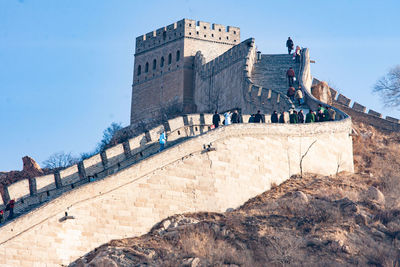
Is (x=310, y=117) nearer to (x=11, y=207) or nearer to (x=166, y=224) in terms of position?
(x=166, y=224)

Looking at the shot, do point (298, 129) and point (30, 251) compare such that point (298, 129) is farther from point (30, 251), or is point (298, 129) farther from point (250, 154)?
point (30, 251)

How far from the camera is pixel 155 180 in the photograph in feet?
95.6

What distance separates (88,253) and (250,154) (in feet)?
23.9

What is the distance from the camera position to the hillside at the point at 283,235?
2652 centimetres

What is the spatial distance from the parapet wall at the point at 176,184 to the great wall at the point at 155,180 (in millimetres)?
29

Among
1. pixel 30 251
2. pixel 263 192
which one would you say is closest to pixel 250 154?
pixel 263 192

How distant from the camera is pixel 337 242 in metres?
27.2

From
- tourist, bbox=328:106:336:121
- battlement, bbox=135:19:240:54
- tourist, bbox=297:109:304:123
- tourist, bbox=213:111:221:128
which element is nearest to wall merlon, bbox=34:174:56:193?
tourist, bbox=213:111:221:128

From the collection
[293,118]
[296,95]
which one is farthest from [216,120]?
[296,95]

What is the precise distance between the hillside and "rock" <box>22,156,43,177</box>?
17.2 meters

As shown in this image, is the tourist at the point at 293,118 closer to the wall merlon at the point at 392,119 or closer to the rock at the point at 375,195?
the rock at the point at 375,195

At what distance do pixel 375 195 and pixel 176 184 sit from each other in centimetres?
658

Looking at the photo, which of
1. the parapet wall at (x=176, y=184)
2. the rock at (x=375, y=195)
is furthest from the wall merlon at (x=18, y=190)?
the rock at (x=375, y=195)

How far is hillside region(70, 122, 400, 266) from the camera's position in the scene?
26.5m
